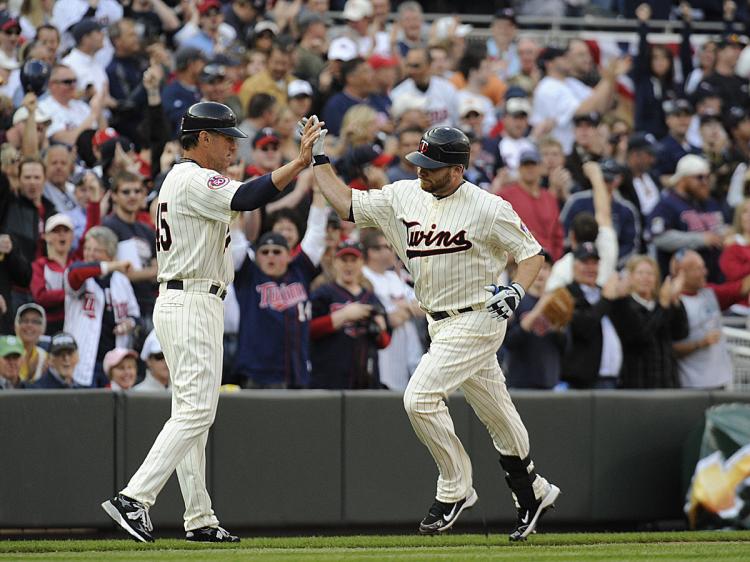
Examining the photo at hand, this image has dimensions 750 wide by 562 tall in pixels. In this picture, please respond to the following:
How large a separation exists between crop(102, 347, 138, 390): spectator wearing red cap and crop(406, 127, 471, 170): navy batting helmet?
3161mm

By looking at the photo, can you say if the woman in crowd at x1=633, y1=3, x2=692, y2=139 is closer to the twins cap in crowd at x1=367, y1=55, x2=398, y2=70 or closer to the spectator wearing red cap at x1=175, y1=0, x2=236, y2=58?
the twins cap in crowd at x1=367, y1=55, x2=398, y2=70

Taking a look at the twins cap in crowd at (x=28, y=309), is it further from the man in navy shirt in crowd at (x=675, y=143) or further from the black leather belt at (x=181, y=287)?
the man in navy shirt in crowd at (x=675, y=143)

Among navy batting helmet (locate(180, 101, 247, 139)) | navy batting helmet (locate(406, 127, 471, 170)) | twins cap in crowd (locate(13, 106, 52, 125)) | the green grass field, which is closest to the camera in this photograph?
the green grass field

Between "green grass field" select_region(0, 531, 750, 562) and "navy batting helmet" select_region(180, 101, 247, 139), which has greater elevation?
"navy batting helmet" select_region(180, 101, 247, 139)

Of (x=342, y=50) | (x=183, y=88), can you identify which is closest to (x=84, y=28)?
(x=183, y=88)

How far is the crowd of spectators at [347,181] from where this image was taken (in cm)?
1060

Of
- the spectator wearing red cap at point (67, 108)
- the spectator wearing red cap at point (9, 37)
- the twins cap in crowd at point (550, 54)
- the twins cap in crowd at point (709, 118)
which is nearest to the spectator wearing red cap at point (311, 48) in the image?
the spectator wearing red cap at point (67, 108)

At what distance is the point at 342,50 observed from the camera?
621 inches

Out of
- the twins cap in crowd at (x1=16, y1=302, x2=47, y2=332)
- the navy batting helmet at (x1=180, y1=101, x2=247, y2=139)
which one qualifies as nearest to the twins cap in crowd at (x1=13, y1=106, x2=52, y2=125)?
the twins cap in crowd at (x1=16, y1=302, x2=47, y2=332)

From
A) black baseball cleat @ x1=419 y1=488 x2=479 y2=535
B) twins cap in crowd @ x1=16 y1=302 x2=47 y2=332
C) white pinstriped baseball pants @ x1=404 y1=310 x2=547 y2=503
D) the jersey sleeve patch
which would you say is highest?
the jersey sleeve patch

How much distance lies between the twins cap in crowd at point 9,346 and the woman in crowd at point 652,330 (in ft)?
15.6

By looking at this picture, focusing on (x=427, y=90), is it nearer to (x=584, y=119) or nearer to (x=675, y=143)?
(x=584, y=119)

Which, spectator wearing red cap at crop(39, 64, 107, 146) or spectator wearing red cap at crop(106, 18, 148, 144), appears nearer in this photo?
spectator wearing red cap at crop(39, 64, 107, 146)

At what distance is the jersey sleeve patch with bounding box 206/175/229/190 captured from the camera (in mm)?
7770
